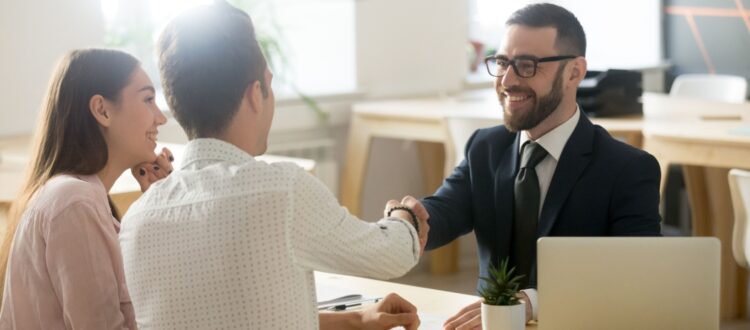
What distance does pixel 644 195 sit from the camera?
8.63ft

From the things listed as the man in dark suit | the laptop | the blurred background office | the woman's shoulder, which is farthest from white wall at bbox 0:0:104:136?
the laptop

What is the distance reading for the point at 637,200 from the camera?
104 inches

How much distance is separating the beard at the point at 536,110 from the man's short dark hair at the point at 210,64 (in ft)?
3.25

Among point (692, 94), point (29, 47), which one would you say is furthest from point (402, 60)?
point (29, 47)

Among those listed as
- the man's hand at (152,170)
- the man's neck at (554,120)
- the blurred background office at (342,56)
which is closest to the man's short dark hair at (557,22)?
the man's neck at (554,120)

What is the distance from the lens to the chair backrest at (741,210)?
4.02 metres

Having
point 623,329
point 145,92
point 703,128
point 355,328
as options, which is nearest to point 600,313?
point 623,329

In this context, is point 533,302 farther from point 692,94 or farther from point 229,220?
point 692,94

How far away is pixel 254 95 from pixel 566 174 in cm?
101

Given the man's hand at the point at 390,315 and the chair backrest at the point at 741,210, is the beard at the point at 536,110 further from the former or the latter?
the chair backrest at the point at 741,210

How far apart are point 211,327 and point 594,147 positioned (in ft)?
3.84

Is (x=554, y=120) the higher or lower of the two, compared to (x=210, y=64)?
lower

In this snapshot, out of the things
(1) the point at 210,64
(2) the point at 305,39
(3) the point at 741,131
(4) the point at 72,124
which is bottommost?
(3) the point at 741,131

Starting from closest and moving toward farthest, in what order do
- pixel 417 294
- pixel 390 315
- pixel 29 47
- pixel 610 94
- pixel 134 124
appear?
pixel 390 315, pixel 134 124, pixel 417 294, pixel 29 47, pixel 610 94
